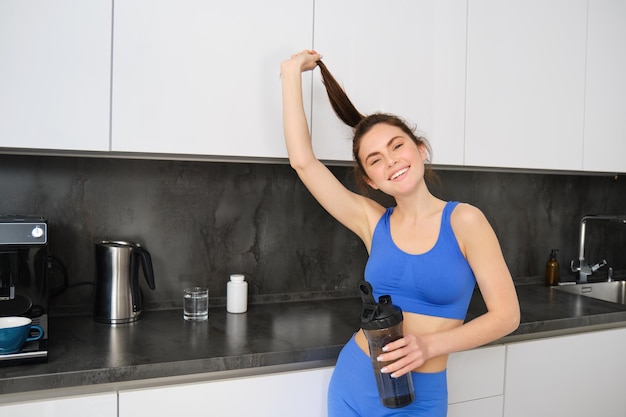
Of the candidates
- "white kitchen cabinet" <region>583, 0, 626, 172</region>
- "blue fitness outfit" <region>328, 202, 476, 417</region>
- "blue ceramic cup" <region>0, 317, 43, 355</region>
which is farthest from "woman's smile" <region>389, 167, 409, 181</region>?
"white kitchen cabinet" <region>583, 0, 626, 172</region>

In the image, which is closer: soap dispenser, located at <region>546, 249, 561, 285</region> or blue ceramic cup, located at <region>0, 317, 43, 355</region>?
blue ceramic cup, located at <region>0, 317, 43, 355</region>

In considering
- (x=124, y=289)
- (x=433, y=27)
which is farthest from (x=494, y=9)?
(x=124, y=289)

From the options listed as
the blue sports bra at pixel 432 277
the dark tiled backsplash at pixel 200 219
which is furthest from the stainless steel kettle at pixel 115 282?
the blue sports bra at pixel 432 277

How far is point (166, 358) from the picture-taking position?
1366 millimetres

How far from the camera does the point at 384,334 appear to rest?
1.18 metres

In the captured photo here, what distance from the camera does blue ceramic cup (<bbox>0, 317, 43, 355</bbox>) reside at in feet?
4.10

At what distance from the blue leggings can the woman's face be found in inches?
17.6

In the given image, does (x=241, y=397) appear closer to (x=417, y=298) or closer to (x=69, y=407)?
(x=69, y=407)

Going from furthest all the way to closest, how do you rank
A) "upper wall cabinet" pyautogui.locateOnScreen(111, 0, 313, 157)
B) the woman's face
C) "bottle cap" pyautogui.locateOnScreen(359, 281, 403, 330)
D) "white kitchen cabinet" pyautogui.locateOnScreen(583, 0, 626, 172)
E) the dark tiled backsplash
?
"white kitchen cabinet" pyautogui.locateOnScreen(583, 0, 626, 172) < the dark tiled backsplash < "upper wall cabinet" pyautogui.locateOnScreen(111, 0, 313, 157) < the woman's face < "bottle cap" pyautogui.locateOnScreen(359, 281, 403, 330)

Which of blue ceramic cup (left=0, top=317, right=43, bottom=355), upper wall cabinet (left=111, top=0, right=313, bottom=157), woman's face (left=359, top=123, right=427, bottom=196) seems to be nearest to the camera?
blue ceramic cup (left=0, top=317, right=43, bottom=355)

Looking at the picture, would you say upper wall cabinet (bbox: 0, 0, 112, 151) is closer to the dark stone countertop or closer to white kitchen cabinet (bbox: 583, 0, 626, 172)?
the dark stone countertop

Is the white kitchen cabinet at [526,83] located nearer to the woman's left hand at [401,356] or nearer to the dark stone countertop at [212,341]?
the dark stone countertop at [212,341]

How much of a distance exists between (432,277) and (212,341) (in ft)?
2.18

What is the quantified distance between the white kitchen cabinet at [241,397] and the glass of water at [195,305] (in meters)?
0.42
